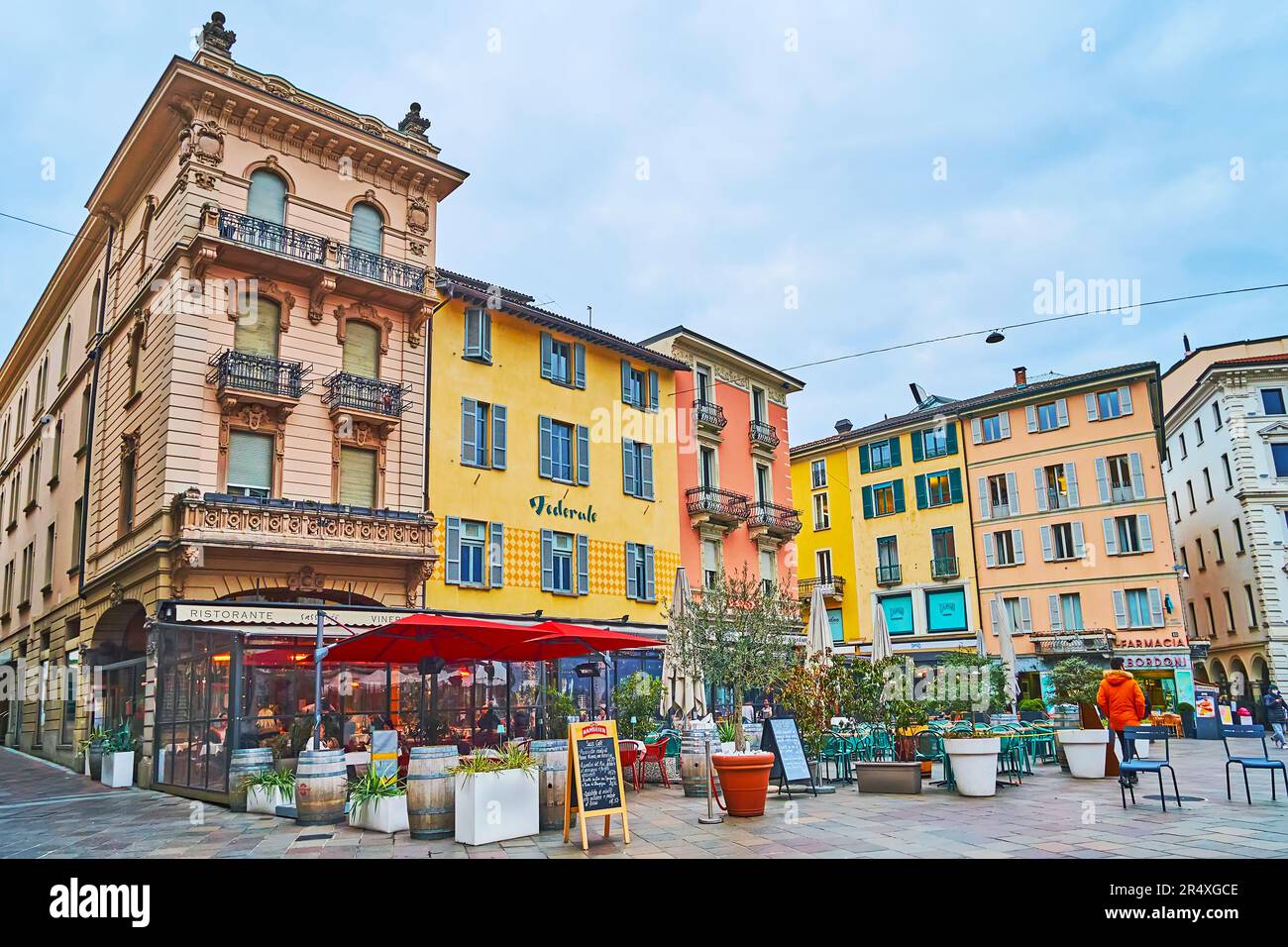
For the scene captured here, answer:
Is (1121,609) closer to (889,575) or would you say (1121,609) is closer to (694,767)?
(889,575)

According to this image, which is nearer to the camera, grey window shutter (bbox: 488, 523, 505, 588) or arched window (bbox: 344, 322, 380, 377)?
arched window (bbox: 344, 322, 380, 377)

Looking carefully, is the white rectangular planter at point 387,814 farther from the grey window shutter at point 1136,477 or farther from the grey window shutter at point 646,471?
the grey window shutter at point 1136,477

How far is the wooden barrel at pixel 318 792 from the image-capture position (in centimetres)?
1138

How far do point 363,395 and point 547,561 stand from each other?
22.1ft

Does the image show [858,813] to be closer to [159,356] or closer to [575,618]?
[575,618]

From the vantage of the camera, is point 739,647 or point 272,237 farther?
point 272,237

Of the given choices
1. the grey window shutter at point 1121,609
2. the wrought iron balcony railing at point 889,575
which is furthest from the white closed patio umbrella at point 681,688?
the wrought iron balcony railing at point 889,575

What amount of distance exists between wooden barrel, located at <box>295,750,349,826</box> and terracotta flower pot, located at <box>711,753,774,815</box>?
15.6ft

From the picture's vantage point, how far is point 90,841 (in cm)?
1055

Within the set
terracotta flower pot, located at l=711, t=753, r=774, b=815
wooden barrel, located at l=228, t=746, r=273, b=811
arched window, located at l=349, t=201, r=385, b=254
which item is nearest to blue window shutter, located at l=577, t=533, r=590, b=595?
arched window, located at l=349, t=201, r=385, b=254

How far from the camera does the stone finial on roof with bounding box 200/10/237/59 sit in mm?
19422

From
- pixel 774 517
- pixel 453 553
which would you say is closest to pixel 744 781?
pixel 453 553

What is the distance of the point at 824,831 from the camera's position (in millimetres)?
9773

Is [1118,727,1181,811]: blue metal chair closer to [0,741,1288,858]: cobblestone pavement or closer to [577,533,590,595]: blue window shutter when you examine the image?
[0,741,1288,858]: cobblestone pavement
